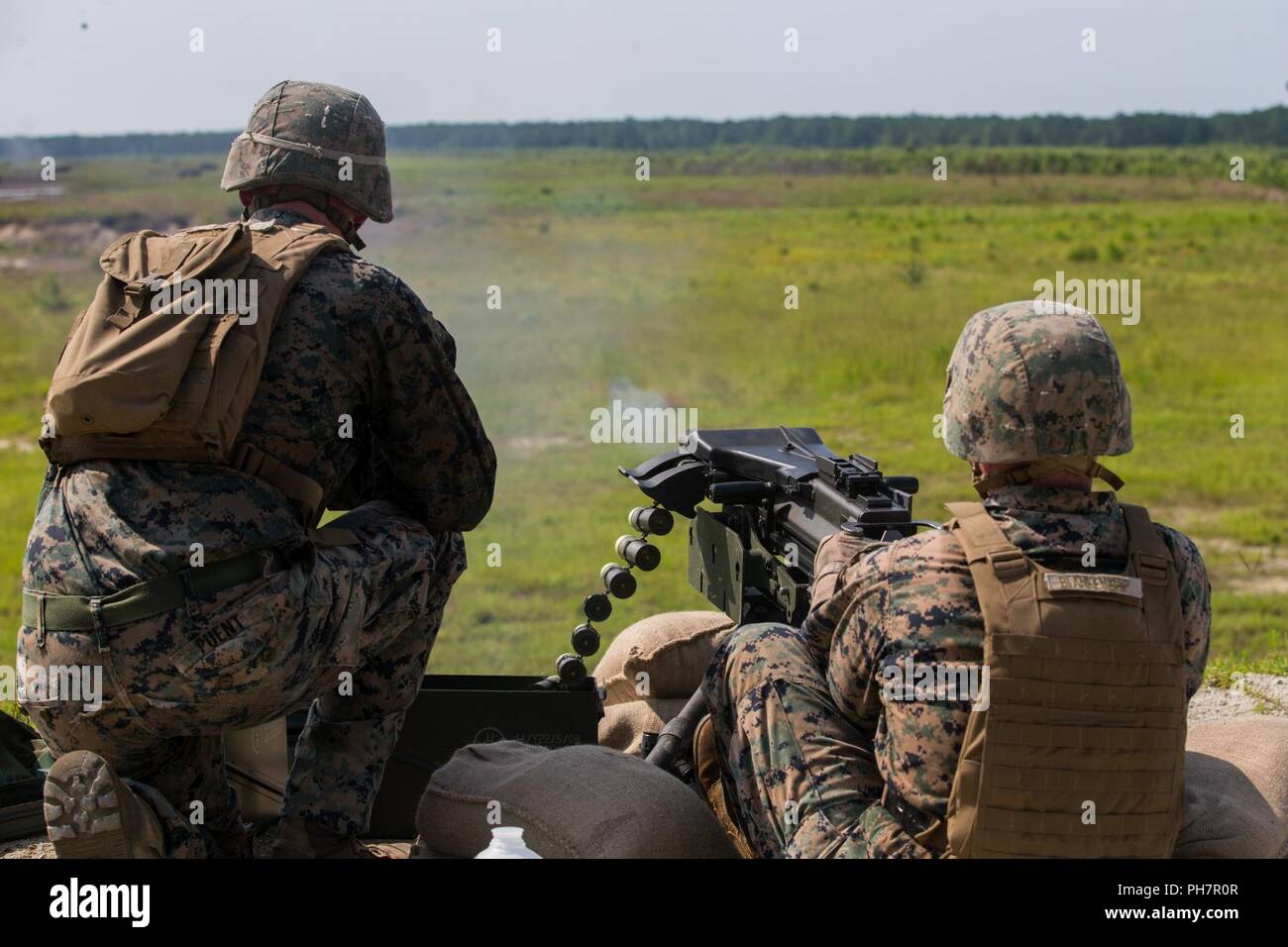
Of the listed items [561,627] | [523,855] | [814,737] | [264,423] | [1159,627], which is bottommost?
[561,627]

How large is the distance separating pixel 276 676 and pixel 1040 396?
172 centimetres

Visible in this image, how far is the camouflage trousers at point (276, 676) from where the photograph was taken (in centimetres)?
329

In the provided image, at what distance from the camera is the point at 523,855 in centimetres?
320

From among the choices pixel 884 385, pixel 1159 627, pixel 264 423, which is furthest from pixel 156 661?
pixel 884 385

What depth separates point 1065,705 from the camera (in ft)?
9.46

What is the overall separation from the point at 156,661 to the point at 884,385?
603 inches

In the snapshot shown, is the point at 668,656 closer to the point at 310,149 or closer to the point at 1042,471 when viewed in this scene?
the point at 310,149

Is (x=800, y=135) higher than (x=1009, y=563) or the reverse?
higher

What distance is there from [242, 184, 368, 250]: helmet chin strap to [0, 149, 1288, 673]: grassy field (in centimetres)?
416

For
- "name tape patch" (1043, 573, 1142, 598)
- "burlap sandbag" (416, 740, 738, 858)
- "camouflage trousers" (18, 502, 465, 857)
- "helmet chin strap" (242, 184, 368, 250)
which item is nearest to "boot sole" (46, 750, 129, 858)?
"camouflage trousers" (18, 502, 465, 857)

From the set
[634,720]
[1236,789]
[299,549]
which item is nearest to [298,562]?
[299,549]

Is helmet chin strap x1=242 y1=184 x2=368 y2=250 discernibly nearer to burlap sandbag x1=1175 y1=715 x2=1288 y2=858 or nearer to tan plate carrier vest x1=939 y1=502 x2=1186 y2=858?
tan plate carrier vest x1=939 y1=502 x2=1186 y2=858

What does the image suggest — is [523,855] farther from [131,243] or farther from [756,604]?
[131,243]

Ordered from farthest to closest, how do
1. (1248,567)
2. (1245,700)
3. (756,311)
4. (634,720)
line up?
1. (756,311)
2. (1248,567)
3. (1245,700)
4. (634,720)
